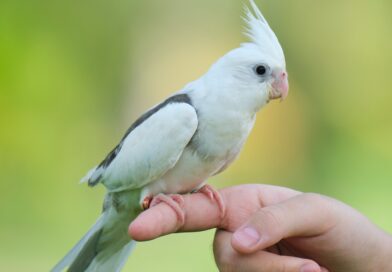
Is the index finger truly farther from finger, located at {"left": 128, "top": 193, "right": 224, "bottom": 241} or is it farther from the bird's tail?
the bird's tail

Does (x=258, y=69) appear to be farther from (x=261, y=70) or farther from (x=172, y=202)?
(x=172, y=202)

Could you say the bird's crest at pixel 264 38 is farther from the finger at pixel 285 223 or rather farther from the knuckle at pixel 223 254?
the knuckle at pixel 223 254

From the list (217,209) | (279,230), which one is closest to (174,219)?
(217,209)

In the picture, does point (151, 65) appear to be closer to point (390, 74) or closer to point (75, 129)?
point (75, 129)

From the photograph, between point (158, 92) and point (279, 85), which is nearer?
point (279, 85)

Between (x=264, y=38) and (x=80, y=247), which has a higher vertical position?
(x=264, y=38)

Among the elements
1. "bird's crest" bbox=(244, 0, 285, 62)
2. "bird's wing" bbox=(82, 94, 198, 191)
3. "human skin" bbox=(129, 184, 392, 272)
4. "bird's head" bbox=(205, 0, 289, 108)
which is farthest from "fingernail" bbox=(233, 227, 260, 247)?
"bird's crest" bbox=(244, 0, 285, 62)

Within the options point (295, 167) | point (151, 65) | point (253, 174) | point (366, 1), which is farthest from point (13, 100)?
point (366, 1)

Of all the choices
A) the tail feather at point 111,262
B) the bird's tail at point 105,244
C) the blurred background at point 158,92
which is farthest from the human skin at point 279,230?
the blurred background at point 158,92
